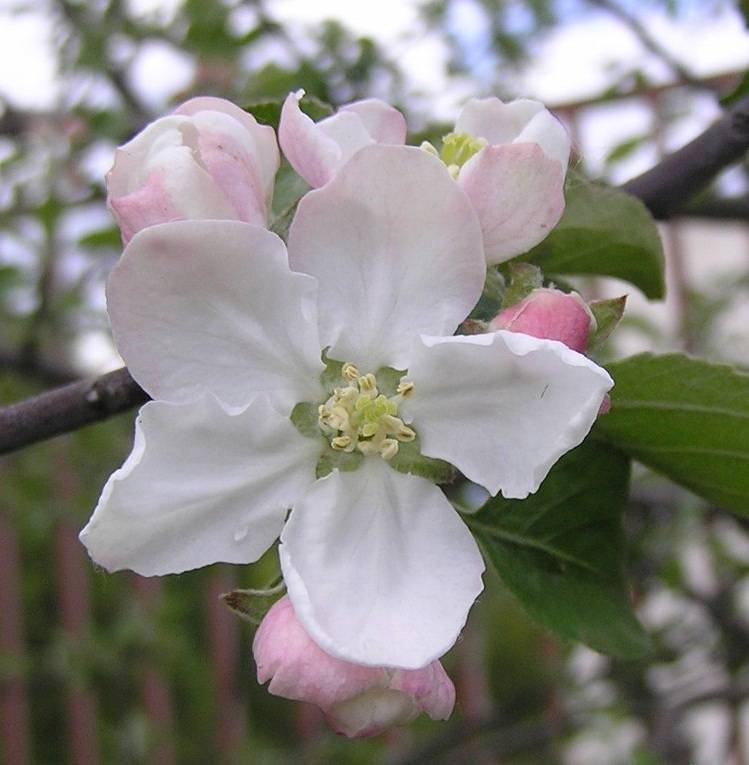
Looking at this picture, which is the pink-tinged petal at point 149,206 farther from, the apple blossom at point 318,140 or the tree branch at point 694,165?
the tree branch at point 694,165

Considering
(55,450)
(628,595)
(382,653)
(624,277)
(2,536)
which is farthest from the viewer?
(2,536)

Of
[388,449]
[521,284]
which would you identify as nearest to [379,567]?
[388,449]

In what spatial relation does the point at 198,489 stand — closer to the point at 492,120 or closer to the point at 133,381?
the point at 133,381

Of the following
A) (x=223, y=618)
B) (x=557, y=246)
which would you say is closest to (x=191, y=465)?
(x=557, y=246)

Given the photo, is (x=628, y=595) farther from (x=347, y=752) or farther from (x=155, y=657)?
(x=347, y=752)

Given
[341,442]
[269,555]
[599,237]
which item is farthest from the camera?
[269,555]

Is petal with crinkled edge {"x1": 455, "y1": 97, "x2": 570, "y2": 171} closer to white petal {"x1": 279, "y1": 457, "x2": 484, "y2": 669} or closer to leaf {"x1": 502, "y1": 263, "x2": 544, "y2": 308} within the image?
leaf {"x1": 502, "y1": 263, "x2": 544, "y2": 308}
